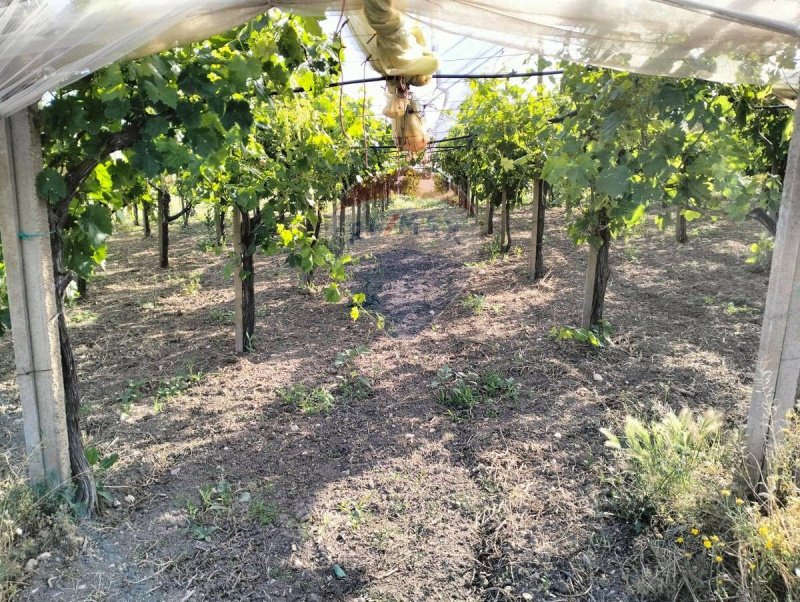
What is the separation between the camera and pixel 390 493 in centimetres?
310

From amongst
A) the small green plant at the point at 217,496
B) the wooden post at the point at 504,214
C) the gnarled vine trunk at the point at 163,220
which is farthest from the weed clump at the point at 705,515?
the gnarled vine trunk at the point at 163,220

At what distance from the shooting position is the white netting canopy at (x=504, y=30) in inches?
70.7

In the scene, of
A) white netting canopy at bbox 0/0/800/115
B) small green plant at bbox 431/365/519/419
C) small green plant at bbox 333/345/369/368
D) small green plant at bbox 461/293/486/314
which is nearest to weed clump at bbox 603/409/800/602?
small green plant at bbox 431/365/519/419

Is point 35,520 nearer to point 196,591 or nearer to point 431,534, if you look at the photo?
point 196,591

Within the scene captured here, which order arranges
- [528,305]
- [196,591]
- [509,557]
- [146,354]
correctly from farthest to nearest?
1. [528,305]
2. [146,354]
3. [509,557]
4. [196,591]

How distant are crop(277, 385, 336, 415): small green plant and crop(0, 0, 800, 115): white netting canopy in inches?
107

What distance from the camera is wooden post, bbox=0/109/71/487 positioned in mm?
2287

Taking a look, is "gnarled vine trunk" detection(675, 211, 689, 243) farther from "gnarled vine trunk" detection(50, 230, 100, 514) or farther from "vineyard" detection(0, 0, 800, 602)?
"gnarled vine trunk" detection(50, 230, 100, 514)

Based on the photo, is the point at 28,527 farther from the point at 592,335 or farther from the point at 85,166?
the point at 592,335

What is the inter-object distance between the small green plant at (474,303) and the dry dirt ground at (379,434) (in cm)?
10

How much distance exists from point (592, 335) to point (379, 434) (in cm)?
232

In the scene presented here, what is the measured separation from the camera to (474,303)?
264 inches

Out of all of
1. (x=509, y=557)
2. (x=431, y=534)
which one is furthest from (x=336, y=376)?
(x=509, y=557)

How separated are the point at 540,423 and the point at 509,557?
136 centimetres
